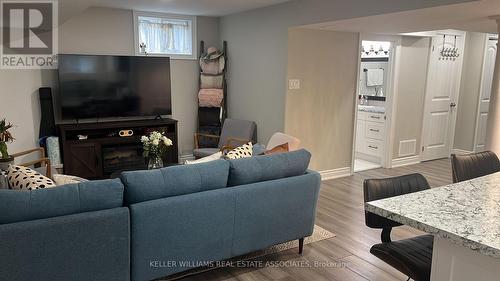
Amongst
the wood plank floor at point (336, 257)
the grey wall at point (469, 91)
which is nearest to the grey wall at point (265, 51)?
the wood plank floor at point (336, 257)

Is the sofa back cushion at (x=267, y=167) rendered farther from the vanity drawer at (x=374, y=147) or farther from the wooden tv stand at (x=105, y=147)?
the vanity drawer at (x=374, y=147)

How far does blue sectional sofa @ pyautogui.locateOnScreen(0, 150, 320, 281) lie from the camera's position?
2.04 m

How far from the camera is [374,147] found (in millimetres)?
6277

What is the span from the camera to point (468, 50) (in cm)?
663

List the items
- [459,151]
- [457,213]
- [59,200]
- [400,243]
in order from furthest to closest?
[459,151] → [59,200] → [400,243] → [457,213]

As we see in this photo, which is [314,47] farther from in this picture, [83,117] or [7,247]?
[7,247]

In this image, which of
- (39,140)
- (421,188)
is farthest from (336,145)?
(39,140)

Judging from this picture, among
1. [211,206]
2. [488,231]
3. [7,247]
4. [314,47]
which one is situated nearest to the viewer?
[488,231]

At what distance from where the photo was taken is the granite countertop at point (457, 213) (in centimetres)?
121

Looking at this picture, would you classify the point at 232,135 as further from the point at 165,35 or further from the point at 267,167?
the point at 267,167

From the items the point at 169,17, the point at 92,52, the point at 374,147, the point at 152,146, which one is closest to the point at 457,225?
the point at 152,146

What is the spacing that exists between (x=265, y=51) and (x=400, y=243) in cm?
385

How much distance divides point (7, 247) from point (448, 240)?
2.04 metres

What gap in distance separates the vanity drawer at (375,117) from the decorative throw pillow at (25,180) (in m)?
5.01
